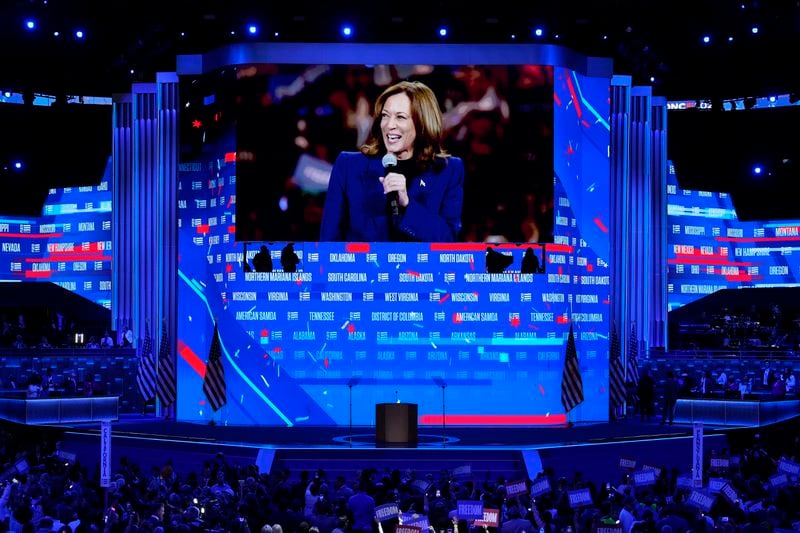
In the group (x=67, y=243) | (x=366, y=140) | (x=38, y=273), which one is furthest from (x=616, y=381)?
(x=38, y=273)

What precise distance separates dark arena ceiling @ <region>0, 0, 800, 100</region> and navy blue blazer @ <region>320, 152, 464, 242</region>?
3438 mm

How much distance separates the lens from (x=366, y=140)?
31438 millimetres

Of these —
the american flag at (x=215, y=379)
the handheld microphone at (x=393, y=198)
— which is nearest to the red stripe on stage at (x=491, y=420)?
the american flag at (x=215, y=379)

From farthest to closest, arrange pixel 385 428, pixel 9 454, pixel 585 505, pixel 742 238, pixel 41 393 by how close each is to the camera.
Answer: pixel 742 238 → pixel 41 393 → pixel 385 428 → pixel 9 454 → pixel 585 505

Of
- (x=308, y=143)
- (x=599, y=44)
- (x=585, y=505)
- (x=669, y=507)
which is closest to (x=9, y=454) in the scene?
(x=308, y=143)

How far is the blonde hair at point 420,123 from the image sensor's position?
103 ft

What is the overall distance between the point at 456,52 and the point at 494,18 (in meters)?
1.39

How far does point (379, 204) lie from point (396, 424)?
242 inches

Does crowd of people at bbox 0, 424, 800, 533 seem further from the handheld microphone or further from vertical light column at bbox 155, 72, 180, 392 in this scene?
vertical light column at bbox 155, 72, 180, 392

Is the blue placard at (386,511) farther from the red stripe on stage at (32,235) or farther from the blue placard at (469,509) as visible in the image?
the red stripe on stage at (32,235)

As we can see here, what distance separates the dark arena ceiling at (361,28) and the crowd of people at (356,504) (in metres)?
14.0

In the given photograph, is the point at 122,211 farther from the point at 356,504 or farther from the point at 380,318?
the point at 356,504

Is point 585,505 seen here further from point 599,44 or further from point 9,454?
point 599,44

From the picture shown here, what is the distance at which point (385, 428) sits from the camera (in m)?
27.6
